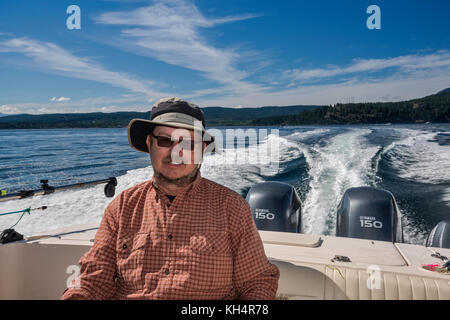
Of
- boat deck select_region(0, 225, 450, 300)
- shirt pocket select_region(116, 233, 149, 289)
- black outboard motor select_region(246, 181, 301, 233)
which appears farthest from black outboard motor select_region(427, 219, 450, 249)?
shirt pocket select_region(116, 233, 149, 289)

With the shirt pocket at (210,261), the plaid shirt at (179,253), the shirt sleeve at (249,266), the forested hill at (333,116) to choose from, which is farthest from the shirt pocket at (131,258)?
the forested hill at (333,116)

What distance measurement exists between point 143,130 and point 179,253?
23.0 inches

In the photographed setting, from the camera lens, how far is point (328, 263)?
61.3 inches

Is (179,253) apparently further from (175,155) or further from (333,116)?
(333,116)

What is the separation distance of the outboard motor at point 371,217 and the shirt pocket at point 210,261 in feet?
6.05

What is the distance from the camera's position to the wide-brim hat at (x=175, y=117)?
124cm

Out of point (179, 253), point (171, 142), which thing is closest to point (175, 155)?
point (171, 142)

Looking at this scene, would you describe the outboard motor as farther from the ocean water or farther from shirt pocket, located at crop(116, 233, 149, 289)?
shirt pocket, located at crop(116, 233, 149, 289)

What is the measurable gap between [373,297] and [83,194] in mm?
5002

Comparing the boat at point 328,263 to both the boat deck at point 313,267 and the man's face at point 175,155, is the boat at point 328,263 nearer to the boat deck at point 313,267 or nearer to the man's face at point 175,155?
the boat deck at point 313,267

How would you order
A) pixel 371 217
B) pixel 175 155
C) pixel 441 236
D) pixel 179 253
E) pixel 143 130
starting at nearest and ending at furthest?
pixel 179 253
pixel 175 155
pixel 143 130
pixel 441 236
pixel 371 217

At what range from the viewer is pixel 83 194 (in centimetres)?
533
